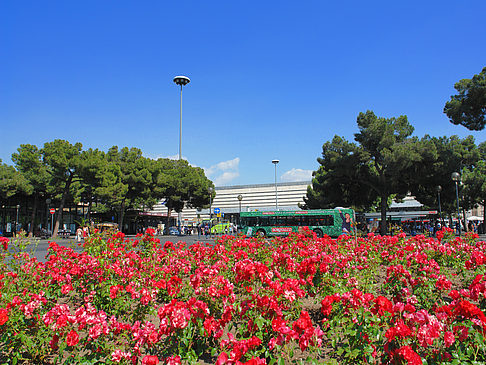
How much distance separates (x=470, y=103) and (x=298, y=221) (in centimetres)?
1608

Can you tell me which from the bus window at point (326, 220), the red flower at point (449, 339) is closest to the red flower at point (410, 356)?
the red flower at point (449, 339)

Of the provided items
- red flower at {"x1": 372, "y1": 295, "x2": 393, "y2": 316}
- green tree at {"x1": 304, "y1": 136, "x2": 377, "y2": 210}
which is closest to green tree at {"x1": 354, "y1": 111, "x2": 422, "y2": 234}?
green tree at {"x1": 304, "y1": 136, "x2": 377, "y2": 210}

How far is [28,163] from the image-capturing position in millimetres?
34969

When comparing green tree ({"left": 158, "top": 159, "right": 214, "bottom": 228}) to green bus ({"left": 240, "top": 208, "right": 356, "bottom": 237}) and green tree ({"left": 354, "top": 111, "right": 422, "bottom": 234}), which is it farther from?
green tree ({"left": 354, "top": 111, "right": 422, "bottom": 234})

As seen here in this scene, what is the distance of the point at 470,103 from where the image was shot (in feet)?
62.3

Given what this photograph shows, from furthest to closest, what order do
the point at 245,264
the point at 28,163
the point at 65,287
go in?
1. the point at 28,163
2. the point at 65,287
3. the point at 245,264

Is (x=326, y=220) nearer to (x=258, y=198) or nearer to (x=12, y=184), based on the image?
(x=12, y=184)

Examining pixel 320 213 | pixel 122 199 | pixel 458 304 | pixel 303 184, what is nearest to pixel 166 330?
pixel 458 304

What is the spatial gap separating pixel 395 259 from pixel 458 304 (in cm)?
418

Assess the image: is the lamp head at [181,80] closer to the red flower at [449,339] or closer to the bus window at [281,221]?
the bus window at [281,221]

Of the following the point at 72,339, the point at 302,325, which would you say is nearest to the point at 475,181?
the point at 302,325

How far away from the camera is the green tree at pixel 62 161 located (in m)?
33.1

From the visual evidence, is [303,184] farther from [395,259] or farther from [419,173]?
[395,259]

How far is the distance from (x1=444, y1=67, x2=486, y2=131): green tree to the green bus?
12.4m
